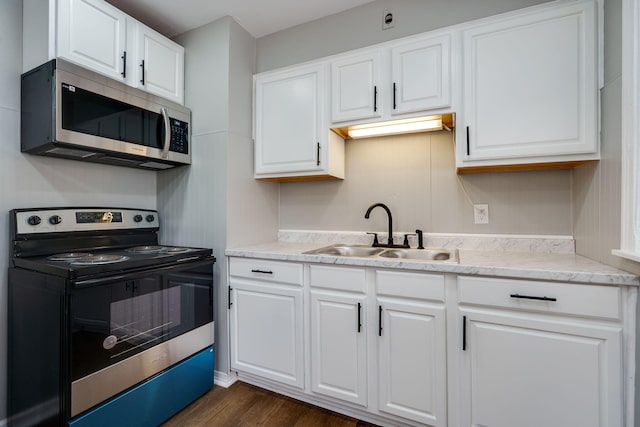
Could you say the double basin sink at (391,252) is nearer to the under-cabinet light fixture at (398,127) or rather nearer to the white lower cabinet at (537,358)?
the white lower cabinet at (537,358)

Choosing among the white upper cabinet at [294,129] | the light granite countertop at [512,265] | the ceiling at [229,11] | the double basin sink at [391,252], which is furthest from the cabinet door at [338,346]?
the ceiling at [229,11]

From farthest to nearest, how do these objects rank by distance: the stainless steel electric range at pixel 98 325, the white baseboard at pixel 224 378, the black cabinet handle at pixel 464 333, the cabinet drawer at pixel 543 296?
1. the white baseboard at pixel 224 378
2. the black cabinet handle at pixel 464 333
3. the stainless steel electric range at pixel 98 325
4. the cabinet drawer at pixel 543 296

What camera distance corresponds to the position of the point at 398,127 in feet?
6.43

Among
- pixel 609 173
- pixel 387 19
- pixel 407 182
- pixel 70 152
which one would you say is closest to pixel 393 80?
pixel 387 19

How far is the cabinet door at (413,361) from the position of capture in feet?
4.66

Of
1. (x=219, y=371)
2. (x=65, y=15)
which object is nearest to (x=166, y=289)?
(x=219, y=371)

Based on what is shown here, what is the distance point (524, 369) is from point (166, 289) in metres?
1.76

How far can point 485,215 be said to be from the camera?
1898 mm

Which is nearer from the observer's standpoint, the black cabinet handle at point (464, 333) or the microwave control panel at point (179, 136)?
the black cabinet handle at point (464, 333)

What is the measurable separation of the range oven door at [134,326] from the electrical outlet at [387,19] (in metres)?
1.93

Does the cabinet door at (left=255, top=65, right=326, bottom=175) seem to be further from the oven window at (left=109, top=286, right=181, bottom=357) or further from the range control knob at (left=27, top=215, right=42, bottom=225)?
the range control knob at (left=27, top=215, right=42, bottom=225)

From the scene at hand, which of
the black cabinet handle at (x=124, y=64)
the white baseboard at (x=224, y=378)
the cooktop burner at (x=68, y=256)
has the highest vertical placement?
the black cabinet handle at (x=124, y=64)

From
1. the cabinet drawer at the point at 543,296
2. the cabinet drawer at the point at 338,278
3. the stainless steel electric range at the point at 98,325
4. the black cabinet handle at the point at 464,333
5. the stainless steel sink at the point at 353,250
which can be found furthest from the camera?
the stainless steel sink at the point at 353,250

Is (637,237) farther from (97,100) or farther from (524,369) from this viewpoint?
(97,100)
